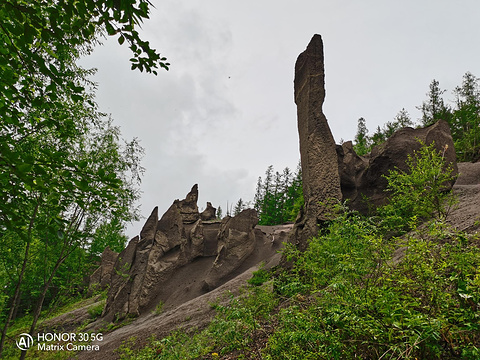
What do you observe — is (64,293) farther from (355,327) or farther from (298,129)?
(298,129)

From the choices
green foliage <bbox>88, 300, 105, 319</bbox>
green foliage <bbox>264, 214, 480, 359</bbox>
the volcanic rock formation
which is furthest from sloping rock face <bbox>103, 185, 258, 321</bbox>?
green foliage <bbox>264, 214, 480, 359</bbox>

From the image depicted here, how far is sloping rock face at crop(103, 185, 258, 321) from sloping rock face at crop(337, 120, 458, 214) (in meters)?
8.58

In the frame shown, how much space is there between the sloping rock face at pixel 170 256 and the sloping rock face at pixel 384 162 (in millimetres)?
8579

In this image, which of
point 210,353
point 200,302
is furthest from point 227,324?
point 200,302

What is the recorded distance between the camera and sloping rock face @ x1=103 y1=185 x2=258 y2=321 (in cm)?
1711

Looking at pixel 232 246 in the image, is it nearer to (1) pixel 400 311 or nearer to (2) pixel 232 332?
(2) pixel 232 332

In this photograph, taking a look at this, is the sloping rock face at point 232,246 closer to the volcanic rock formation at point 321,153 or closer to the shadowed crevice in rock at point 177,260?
the shadowed crevice in rock at point 177,260

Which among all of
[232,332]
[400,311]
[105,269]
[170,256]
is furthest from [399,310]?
[105,269]

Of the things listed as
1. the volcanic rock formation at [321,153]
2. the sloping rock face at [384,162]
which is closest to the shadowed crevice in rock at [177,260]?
the sloping rock face at [384,162]

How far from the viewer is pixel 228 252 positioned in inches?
734

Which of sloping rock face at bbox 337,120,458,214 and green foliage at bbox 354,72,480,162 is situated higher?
green foliage at bbox 354,72,480,162

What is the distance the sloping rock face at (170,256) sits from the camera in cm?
1711

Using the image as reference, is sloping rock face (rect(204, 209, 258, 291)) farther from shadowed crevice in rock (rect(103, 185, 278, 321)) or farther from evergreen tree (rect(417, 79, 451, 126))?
evergreen tree (rect(417, 79, 451, 126))

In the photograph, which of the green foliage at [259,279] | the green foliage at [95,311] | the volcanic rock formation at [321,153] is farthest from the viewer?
the green foliage at [95,311]
